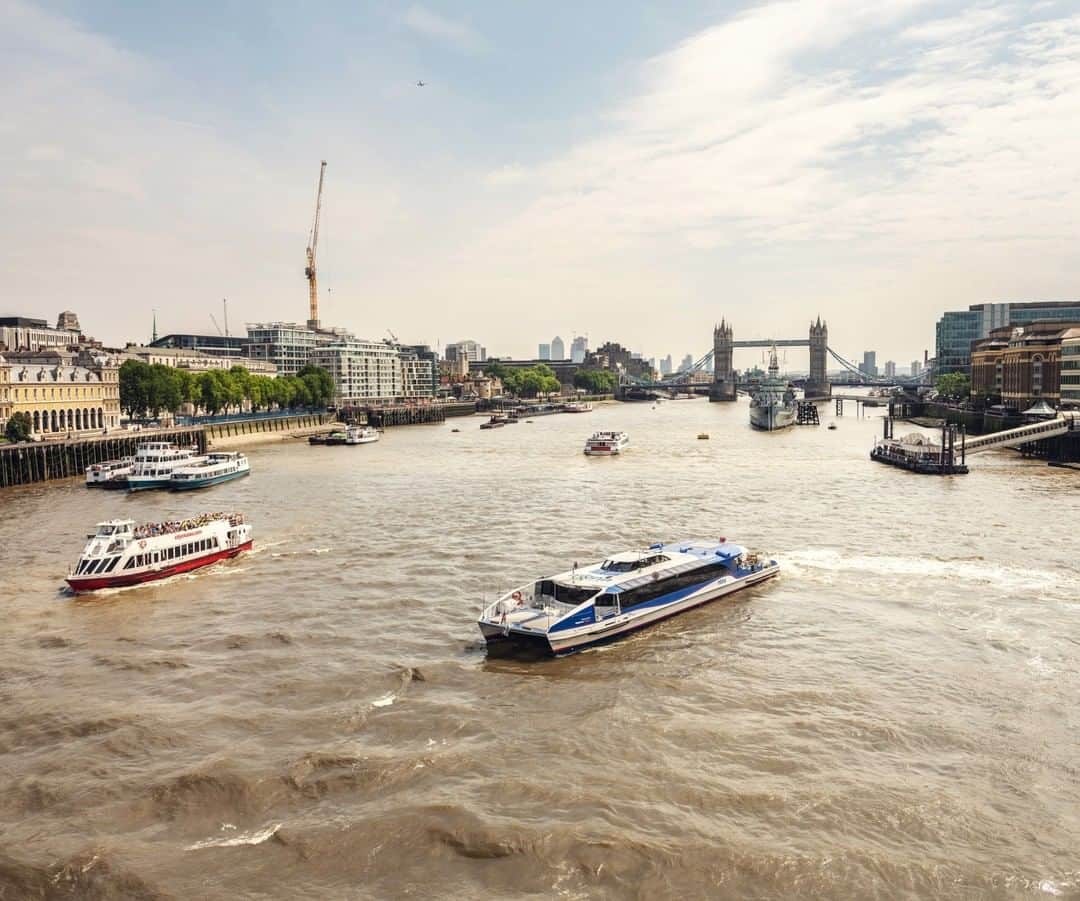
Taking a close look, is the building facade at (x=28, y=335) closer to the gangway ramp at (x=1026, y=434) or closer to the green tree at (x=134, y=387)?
the green tree at (x=134, y=387)

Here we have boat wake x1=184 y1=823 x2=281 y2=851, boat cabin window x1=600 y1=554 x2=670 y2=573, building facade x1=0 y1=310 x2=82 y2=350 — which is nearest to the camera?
boat wake x1=184 y1=823 x2=281 y2=851

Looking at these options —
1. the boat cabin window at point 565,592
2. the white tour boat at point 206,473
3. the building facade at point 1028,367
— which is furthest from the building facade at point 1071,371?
the boat cabin window at point 565,592

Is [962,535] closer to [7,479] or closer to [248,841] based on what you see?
[248,841]

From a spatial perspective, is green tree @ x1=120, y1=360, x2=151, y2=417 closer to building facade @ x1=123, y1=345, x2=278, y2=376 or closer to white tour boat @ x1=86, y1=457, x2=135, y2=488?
building facade @ x1=123, y1=345, x2=278, y2=376

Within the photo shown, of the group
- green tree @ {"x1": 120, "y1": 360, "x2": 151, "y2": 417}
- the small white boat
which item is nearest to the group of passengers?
the small white boat

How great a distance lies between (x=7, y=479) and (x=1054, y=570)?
7735 centimetres

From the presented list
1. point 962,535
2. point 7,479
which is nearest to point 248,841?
point 962,535

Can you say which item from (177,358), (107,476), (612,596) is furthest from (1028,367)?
(177,358)

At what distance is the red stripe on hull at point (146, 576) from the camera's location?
38375 millimetres

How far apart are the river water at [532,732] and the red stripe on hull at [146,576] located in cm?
85

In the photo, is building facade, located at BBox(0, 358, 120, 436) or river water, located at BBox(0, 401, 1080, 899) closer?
river water, located at BBox(0, 401, 1080, 899)

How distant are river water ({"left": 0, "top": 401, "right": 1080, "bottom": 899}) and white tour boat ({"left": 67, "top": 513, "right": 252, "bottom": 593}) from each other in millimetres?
1029

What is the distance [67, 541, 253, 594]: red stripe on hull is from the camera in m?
38.4

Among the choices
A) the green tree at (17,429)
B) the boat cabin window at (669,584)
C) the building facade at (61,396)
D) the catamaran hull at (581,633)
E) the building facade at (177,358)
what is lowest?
the catamaran hull at (581,633)
